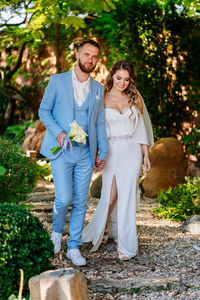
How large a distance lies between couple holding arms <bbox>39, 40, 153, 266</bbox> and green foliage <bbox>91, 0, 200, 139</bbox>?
354cm

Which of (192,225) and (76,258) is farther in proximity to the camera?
(192,225)

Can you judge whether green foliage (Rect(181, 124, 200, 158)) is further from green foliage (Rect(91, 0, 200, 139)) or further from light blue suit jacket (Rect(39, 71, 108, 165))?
light blue suit jacket (Rect(39, 71, 108, 165))

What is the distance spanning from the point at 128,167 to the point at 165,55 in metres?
4.48

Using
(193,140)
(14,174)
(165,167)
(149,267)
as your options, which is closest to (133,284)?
(149,267)

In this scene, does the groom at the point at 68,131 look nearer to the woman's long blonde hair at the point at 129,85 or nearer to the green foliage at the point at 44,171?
the woman's long blonde hair at the point at 129,85

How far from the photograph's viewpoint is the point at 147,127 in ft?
14.0

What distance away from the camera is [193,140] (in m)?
7.20

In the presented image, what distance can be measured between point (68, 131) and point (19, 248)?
1.35 metres

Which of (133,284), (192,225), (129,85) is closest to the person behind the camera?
(133,284)

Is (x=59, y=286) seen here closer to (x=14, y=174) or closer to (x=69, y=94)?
(x=69, y=94)

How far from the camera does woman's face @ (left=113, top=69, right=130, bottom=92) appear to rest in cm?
391

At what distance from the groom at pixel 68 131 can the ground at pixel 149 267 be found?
333 millimetres

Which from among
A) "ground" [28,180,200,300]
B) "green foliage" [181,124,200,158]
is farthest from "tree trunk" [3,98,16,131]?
"ground" [28,180,200,300]

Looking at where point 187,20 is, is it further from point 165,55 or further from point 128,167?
point 128,167
